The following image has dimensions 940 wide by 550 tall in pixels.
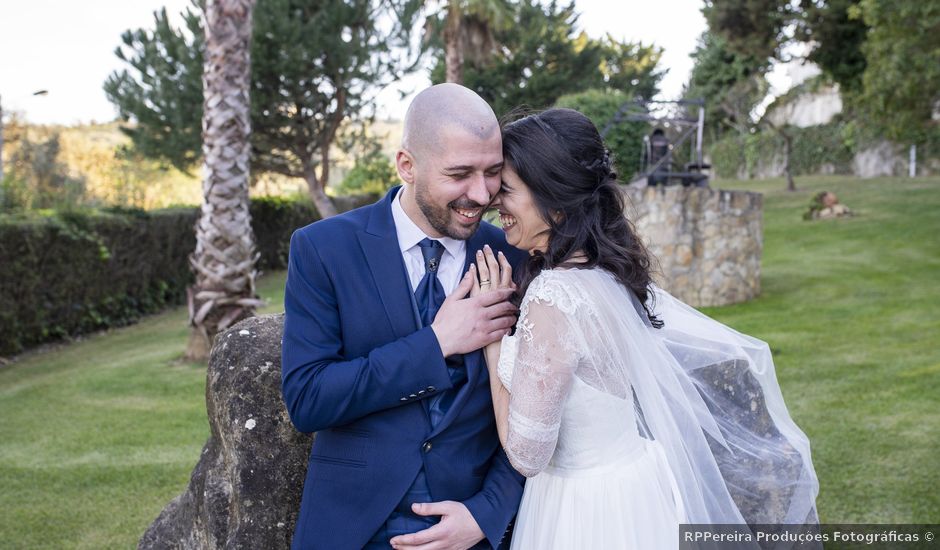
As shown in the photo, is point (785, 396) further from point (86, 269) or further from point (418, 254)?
point (86, 269)

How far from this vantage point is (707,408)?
2.99 metres

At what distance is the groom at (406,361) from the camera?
7.52 ft

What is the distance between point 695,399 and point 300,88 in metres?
23.2

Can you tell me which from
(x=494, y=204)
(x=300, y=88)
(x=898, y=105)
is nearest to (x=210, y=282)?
(x=494, y=204)

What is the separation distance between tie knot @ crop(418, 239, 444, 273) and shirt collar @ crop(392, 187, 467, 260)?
0.04 ft

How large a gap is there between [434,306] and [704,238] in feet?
36.8

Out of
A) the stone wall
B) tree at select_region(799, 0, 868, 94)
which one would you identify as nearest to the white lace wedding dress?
the stone wall

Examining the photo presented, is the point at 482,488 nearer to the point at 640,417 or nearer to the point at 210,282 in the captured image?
the point at 640,417

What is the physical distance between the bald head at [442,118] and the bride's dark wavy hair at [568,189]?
0.16m

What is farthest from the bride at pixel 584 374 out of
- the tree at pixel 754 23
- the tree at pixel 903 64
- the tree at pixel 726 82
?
the tree at pixel 726 82

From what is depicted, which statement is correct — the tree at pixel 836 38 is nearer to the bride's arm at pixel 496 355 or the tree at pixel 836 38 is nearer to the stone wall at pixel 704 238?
the stone wall at pixel 704 238

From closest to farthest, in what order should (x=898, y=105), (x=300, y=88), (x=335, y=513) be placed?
(x=335, y=513) → (x=898, y=105) → (x=300, y=88)

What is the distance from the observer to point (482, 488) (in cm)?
253

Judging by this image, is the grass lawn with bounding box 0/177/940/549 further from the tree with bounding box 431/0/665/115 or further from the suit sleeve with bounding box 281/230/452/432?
the tree with bounding box 431/0/665/115
